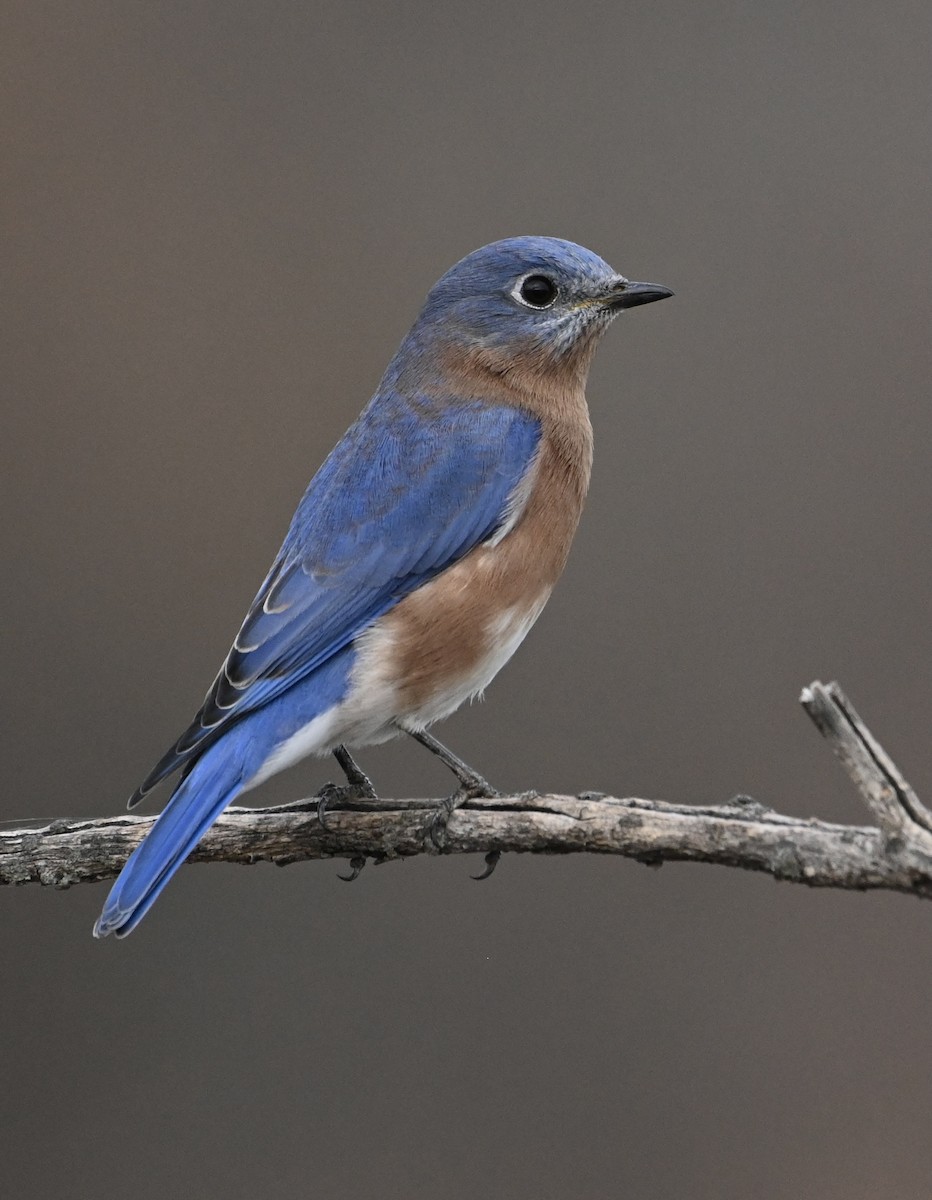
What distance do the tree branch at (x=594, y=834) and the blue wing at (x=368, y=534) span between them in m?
0.34

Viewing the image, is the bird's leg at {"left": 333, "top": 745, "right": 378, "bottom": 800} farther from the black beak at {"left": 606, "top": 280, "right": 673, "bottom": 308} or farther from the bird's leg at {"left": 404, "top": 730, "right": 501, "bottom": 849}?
the black beak at {"left": 606, "top": 280, "right": 673, "bottom": 308}

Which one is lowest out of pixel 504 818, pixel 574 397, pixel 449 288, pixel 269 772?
pixel 504 818

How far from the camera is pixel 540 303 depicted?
12.9ft

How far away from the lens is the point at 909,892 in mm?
2373

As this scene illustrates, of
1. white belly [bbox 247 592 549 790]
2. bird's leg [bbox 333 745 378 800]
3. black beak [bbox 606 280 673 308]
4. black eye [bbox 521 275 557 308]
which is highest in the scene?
black eye [bbox 521 275 557 308]

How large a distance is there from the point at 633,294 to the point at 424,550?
3.38 ft

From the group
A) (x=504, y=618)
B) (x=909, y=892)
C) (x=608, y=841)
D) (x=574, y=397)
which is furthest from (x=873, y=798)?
(x=574, y=397)

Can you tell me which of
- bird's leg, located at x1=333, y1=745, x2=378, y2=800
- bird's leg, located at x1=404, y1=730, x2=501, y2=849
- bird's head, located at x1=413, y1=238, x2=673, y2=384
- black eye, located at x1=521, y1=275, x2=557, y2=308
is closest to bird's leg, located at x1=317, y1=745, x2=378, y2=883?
bird's leg, located at x1=333, y1=745, x2=378, y2=800

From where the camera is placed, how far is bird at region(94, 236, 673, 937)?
126 inches

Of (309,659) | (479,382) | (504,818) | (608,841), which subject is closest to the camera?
(608,841)

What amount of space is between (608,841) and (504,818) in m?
0.34

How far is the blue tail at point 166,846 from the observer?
289 centimetres

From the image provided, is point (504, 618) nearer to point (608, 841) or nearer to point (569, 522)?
point (569, 522)

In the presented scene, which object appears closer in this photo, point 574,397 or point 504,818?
point 504,818
